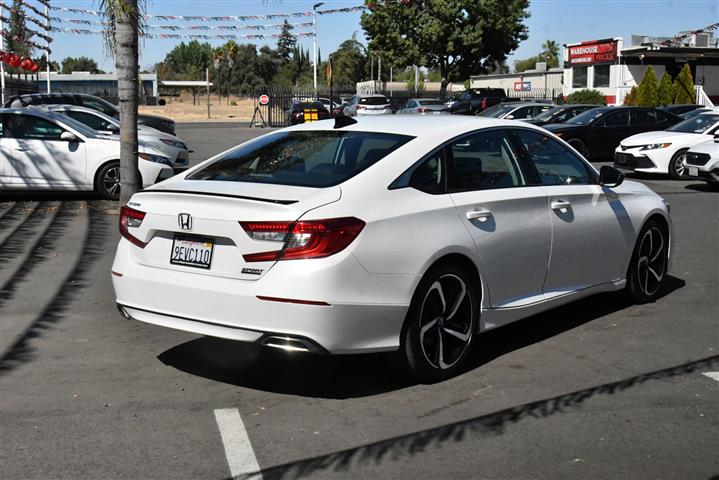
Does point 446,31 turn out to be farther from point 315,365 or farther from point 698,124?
point 315,365

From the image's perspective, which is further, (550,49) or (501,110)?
(550,49)

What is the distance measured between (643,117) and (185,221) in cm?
2175

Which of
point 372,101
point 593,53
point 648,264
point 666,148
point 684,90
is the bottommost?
point 648,264

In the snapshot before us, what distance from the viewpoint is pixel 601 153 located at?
2400 cm

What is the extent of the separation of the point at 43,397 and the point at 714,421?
12.4 ft

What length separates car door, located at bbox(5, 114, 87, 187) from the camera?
14.0 meters

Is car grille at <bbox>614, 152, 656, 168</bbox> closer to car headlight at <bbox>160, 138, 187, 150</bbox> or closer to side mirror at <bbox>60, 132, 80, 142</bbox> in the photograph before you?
car headlight at <bbox>160, 138, 187, 150</bbox>

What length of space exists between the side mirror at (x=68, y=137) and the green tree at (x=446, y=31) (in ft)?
149

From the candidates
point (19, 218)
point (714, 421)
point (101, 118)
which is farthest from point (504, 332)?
point (101, 118)

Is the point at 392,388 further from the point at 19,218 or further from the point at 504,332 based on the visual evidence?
the point at 19,218

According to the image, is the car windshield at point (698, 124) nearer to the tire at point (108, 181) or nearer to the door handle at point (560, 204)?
the tire at point (108, 181)

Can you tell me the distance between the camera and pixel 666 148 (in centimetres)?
1941

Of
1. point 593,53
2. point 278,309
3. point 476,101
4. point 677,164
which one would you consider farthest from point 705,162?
point 593,53

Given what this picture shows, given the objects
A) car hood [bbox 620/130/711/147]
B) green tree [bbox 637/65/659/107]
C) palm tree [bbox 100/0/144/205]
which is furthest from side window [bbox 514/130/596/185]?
green tree [bbox 637/65/659/107]
